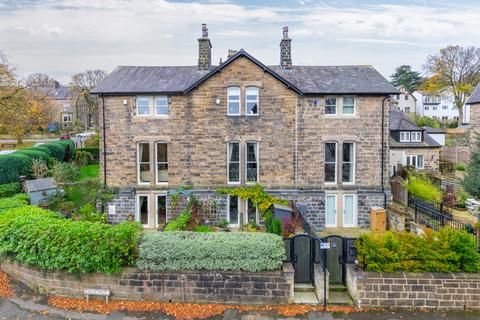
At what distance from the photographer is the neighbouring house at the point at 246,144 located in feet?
62.7

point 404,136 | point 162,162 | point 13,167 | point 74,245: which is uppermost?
point 404,136

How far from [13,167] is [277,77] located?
19419mm

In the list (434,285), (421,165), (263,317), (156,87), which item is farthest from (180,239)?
(421,165)

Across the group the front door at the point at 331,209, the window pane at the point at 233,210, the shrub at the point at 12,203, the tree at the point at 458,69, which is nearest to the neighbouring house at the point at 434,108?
the tree at the point at 458,69

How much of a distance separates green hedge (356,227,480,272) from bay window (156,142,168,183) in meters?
12.8

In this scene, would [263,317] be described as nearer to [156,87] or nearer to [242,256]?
[242,256]

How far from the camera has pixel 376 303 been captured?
33.1 feet

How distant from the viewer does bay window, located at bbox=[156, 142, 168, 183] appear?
64.4ft

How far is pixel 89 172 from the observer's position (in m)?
32.6

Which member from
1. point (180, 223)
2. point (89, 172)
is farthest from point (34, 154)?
point (180, 223)

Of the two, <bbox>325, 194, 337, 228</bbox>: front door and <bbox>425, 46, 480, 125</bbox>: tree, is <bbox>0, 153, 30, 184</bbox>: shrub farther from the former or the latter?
<bbox>425, 46, 480, 125</bbox>: tree

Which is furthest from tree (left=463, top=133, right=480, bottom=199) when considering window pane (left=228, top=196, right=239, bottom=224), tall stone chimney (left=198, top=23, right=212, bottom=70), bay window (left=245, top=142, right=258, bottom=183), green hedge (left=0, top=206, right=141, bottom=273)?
green hedge (left=0, top=206, right=141, bottom=273)

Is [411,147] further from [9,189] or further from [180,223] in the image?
[9,189]

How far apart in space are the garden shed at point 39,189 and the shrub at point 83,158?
16.4 meters
